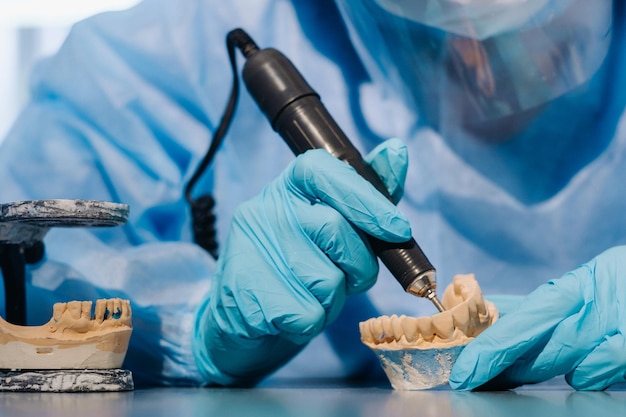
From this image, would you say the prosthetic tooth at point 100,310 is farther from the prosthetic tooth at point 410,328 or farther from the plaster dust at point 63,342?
the prosthetic tooth at point 410,328

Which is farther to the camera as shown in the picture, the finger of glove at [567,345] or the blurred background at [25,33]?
the blurred background at [25,33]

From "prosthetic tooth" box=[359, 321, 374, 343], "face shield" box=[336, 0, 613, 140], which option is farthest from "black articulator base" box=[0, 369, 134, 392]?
"face shield" box=[336, 0, 613, 140]

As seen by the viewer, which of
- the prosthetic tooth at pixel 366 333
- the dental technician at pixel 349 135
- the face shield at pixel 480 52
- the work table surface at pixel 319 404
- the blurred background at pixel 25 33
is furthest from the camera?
the blurred background at pixel 25 33

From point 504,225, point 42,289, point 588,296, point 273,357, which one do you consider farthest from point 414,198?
point 42,289

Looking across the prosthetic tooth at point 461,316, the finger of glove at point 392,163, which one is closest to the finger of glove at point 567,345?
the prosthetic tooth at point 461,316

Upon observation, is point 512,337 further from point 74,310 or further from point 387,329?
point 74,310

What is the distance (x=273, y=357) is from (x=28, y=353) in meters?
0.40

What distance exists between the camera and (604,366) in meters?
1.02

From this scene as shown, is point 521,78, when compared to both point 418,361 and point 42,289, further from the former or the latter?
point 42,289

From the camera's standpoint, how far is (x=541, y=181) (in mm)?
1535

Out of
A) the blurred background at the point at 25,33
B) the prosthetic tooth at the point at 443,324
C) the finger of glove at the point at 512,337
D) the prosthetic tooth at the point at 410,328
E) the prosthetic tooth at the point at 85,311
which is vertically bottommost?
the finger of glove at the point at 512,337

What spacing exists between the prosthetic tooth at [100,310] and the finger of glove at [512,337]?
0.45m

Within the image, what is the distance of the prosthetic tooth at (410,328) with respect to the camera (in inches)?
40.3

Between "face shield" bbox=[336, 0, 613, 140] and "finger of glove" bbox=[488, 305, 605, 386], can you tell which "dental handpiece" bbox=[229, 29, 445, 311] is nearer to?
"finger of glove" bbox=[488, 305, 605, 386]
